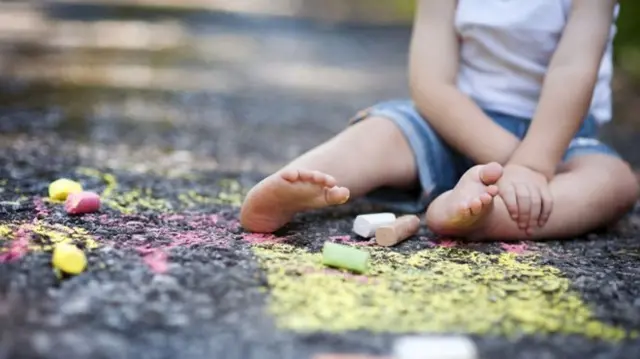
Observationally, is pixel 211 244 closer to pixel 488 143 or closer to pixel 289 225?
pixel 289 225

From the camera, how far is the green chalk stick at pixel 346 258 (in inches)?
32.4

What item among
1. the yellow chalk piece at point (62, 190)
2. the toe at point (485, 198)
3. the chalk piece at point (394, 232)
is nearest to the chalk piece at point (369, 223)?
the chalk piece at point (394, 232)

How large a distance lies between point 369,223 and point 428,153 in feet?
0.63

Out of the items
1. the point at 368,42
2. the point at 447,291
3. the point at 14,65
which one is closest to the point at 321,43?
the point at 368,42

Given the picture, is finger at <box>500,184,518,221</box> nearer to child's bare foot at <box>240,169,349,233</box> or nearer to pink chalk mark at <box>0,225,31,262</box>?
child's bare foot at <box>240,169,349,233</box>

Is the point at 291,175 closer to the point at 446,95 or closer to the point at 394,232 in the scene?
the point at 394,232

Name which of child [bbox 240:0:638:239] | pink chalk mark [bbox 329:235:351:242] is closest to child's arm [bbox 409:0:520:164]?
child [bbox 240:0:638:239]

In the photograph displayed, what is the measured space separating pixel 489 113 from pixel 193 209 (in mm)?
429

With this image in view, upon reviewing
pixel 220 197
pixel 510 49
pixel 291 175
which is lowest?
pixel 220 197

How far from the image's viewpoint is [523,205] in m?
0.98

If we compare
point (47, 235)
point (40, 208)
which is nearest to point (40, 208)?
point (40, 208)

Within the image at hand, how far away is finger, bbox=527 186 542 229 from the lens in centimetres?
98

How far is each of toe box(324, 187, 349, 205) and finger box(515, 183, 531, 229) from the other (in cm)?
21

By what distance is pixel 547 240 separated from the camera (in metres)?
1.02
